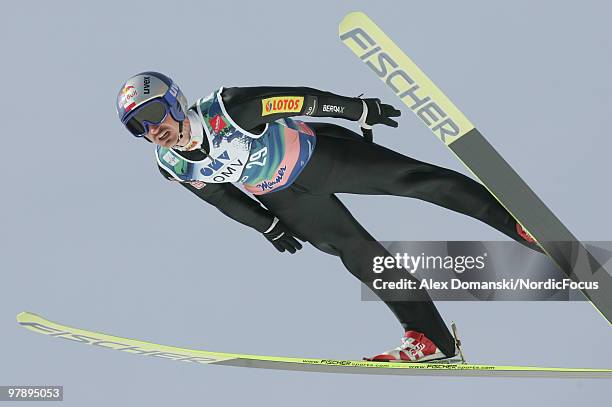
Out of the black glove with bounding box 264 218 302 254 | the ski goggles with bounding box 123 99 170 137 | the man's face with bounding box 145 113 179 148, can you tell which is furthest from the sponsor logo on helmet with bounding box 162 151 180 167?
the black glove with bounding box 264 218 302 254

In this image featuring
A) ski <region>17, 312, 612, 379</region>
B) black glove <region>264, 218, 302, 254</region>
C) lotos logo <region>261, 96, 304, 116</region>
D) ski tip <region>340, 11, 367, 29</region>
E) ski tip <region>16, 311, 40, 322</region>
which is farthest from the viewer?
ski tip <region>16, 311, 40, 322</region>

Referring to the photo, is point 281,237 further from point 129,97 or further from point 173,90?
point 129,97

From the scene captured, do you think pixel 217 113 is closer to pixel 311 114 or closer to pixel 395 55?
pixel 311 114

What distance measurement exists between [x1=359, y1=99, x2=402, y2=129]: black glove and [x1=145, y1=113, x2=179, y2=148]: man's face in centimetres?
86

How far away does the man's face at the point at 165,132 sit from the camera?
4539 mm

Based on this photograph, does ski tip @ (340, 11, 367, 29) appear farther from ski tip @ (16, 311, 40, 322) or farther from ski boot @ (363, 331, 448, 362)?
ski tip @ (16, 311, 40, 322)

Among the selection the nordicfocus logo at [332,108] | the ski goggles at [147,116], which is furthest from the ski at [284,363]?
the ski goggles at [147,116]

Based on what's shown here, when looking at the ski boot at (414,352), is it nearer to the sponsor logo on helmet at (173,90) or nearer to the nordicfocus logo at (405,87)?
the nordicfocus logo at (405,87)

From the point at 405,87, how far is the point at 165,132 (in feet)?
3.47

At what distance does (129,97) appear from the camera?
14.7 feet

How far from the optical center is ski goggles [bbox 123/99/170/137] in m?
4.47

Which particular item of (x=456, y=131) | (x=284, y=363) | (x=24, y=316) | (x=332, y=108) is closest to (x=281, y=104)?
(x=332, y=108)

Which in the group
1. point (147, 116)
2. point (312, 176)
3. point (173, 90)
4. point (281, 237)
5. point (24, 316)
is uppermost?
point (173, 90)

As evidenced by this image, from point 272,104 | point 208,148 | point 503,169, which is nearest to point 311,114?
point 272,104
